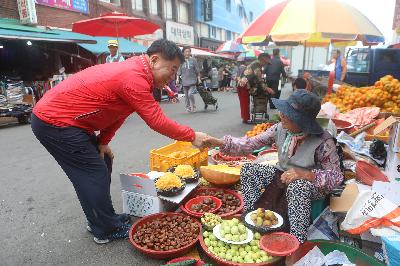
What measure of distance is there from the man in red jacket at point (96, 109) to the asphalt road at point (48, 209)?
0.49 metres

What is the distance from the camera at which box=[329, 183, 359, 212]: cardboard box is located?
276 cm

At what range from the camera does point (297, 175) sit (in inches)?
103

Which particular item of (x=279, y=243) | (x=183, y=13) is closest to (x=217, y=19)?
(x=183, y=13)

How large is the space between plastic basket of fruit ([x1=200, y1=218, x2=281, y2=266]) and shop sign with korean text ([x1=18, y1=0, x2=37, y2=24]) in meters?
12.5

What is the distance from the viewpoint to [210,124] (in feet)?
28.3

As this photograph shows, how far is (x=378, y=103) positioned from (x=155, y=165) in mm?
4023

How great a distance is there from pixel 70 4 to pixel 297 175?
1514 centimetres

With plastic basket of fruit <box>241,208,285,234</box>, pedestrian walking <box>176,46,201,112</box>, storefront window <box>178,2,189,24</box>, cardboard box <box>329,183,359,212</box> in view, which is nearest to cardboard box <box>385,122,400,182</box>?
cardboard box <box>329,183,359,212</box>

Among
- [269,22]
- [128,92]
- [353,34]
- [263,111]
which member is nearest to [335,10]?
[353,34]

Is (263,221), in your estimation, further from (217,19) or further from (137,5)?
(217,19)

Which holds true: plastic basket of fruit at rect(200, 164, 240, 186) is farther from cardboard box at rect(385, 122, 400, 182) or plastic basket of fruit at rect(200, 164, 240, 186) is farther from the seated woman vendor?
cardboard box at rect(385, 122, 400, 182)

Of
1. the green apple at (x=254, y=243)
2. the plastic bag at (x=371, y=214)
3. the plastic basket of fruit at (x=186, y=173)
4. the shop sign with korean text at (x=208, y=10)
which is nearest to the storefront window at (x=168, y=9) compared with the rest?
the shop sign with korean text at (x=208, y=10)

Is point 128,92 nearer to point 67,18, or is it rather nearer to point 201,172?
point 201,172

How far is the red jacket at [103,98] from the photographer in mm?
2512
